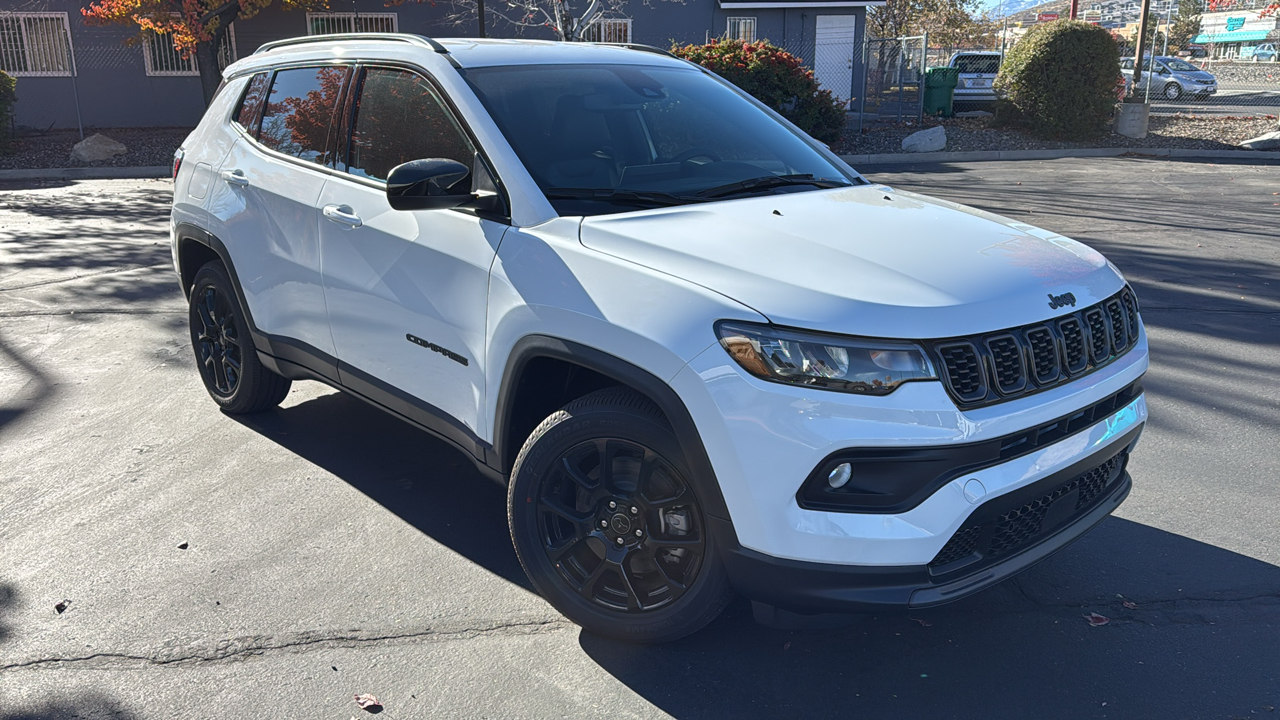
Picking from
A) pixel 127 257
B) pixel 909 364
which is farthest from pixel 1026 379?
pixel 127 257

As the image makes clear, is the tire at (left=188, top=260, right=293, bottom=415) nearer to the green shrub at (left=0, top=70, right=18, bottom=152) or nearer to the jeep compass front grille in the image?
the jeep compass front grille

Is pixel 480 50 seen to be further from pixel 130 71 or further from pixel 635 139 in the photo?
pixel 130 71

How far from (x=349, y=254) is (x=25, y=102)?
2451 centimetres

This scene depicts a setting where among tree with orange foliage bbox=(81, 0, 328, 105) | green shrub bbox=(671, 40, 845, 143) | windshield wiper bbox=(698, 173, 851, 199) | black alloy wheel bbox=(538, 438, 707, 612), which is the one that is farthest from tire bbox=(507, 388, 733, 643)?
tree with orange foliage bbox=(81, 0, 328, 105)

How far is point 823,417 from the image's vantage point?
257 centimetres

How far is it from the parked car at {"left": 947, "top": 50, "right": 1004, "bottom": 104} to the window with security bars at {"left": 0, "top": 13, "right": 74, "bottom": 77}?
72.6 ft

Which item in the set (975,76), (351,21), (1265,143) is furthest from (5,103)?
(1265,143)

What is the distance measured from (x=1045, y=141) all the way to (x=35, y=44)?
23.4 metres

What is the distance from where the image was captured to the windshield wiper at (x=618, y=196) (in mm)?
3395

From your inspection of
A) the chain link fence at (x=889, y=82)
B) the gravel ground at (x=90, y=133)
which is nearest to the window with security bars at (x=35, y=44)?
the gravel ground at (x=90, y=133)

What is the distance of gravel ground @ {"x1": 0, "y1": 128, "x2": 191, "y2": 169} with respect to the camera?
63.5ft

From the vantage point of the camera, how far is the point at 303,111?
4512 millimetres

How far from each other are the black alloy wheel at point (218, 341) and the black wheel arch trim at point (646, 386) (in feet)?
8.02

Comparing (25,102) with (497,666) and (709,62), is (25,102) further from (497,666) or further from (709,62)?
(497,666)
